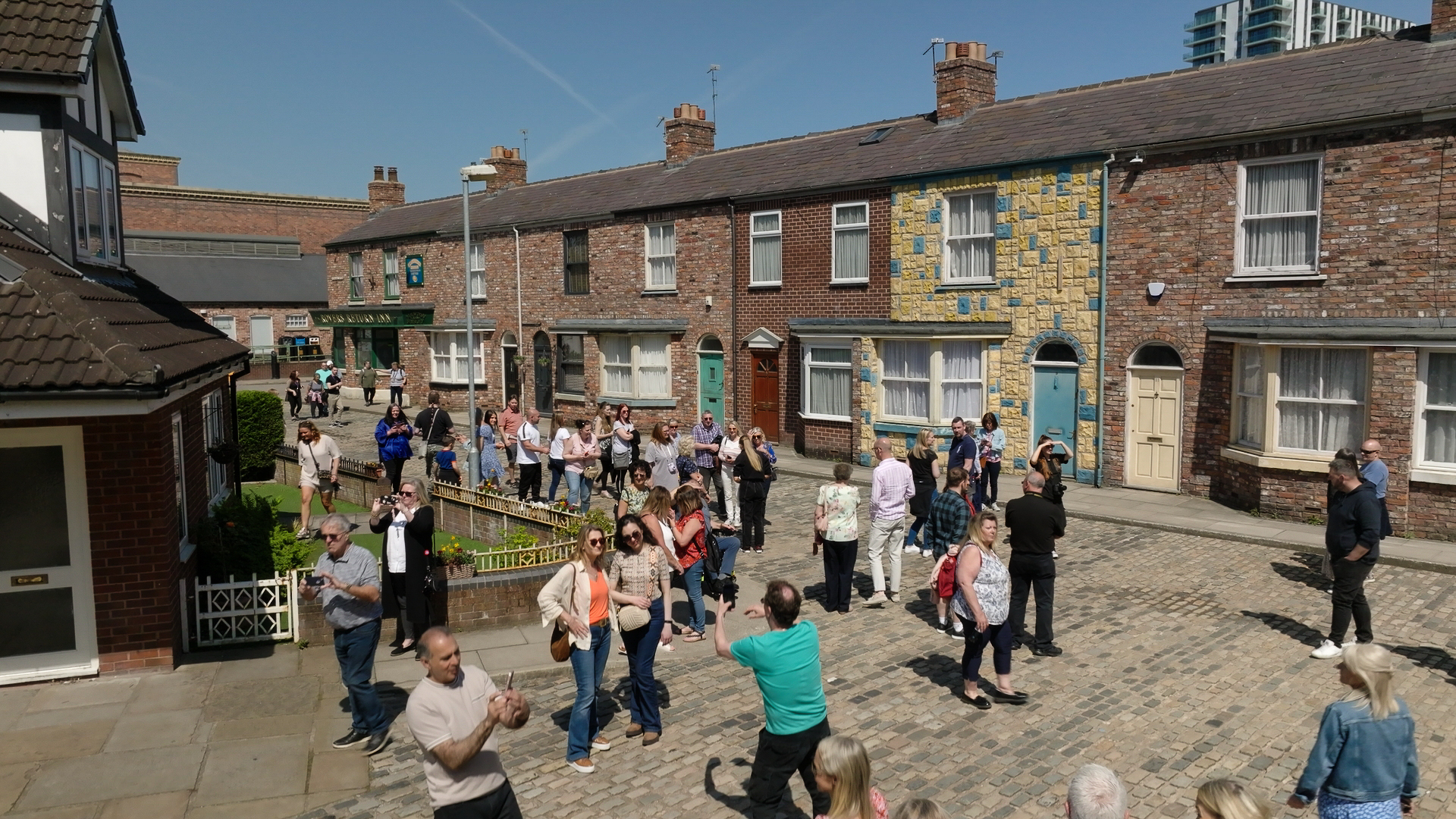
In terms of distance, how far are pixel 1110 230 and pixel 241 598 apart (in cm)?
1563

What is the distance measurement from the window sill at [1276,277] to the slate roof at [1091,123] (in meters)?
2.37

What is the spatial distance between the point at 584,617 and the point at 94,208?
898 centimetres

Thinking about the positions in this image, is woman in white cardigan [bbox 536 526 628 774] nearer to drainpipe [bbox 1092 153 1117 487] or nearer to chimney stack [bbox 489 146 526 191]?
drainpipe [bbox 1092 153 1117 487]

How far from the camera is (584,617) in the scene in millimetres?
7574

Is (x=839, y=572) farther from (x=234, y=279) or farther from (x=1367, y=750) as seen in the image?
(x=234, y=279)

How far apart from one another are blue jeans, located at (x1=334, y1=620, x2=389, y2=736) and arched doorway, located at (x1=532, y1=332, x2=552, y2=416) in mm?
24147

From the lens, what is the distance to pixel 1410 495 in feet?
50.3

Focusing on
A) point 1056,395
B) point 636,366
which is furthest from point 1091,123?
point 636,366

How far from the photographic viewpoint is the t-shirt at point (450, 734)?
539 centimetres

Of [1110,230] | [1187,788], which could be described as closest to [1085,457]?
[1110,230]

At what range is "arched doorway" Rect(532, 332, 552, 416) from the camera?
105 ft

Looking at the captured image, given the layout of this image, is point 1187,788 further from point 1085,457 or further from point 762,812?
point 1085,457

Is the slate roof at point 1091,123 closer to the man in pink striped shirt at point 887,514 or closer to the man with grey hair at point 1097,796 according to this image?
the man in pink striped shirt at point 887,514

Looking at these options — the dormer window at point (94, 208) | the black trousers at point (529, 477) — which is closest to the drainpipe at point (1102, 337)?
the black trousers at point (529, 477)
